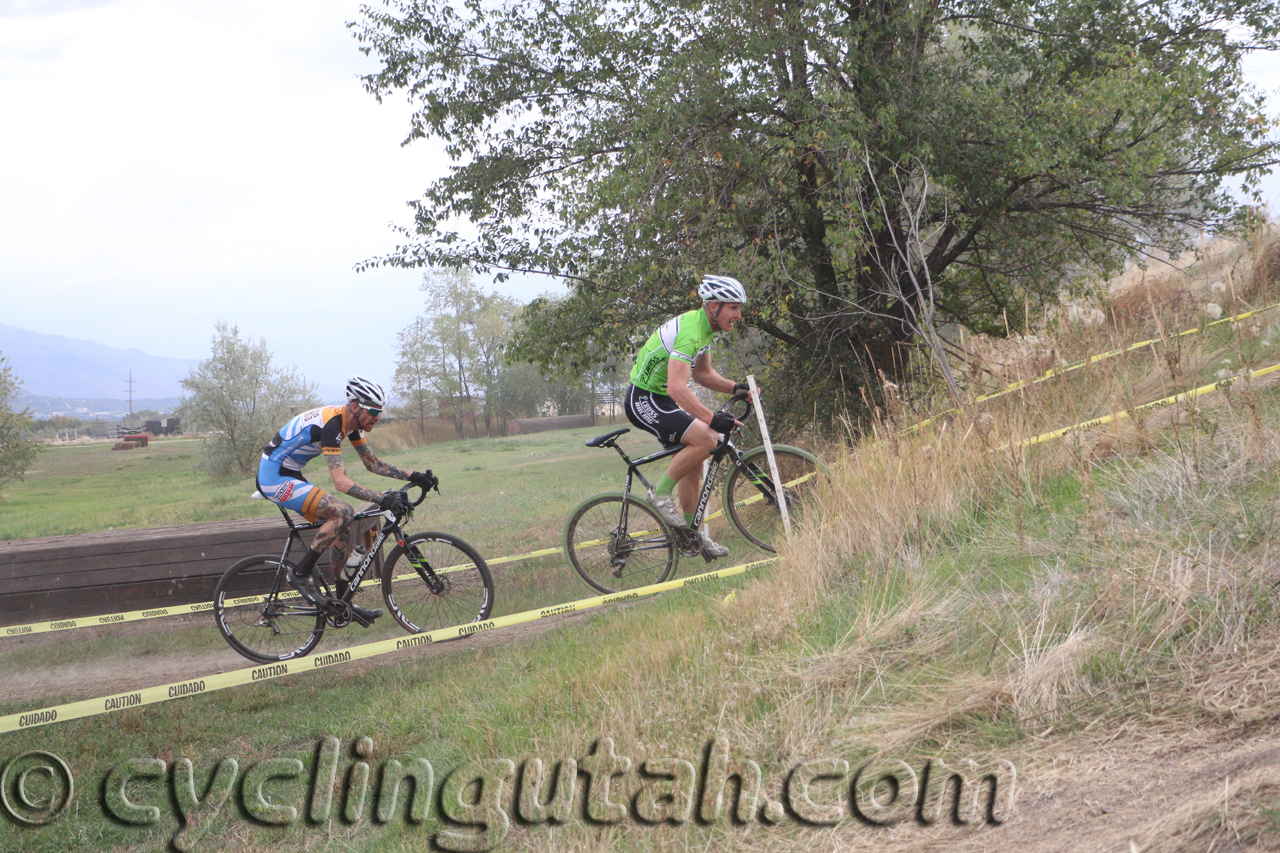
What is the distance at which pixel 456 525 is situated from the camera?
13930 mm

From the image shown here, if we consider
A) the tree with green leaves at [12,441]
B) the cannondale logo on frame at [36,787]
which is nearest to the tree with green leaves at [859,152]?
the cannondale logo on frame at [36,787]

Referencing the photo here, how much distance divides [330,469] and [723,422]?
296 cm

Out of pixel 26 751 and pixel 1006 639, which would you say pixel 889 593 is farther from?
pixel 26 751

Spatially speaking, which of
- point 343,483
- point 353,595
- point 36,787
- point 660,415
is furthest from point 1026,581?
point 36,787

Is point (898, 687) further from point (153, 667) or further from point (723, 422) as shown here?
point (153, 667)

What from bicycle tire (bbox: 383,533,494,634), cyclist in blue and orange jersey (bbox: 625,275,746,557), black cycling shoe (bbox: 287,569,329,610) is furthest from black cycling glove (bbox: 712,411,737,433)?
black cycling shoe (bbox: 287,569,329,610)

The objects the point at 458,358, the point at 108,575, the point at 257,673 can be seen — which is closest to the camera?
the point at 257,673

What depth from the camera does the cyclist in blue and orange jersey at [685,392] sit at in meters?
6.40

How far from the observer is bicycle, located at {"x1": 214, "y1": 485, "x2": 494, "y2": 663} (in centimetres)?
659

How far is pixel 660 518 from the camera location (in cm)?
683

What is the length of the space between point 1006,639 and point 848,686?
709 mm

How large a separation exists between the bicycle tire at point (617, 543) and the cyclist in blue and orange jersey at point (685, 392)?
0.21 metres

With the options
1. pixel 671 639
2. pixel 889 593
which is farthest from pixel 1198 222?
pixel 671 639

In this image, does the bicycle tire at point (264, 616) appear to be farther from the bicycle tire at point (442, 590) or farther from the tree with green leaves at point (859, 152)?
the tree with green leaves at point (859, 152)
